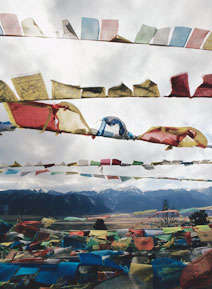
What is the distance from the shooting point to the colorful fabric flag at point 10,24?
264cm

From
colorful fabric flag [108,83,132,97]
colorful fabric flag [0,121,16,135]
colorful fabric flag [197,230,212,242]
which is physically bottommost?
colorful fabric flag [197,230,212,242]

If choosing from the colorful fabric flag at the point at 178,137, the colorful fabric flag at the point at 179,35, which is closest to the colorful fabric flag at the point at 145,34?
the colorful fabric flag at the point at 179,35

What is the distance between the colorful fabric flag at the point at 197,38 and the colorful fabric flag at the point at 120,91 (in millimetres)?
1300

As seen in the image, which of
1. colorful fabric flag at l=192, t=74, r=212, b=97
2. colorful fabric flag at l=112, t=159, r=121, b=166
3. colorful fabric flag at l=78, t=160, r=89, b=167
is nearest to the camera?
colorful fabric flag at l=192, t=74, r=212, b=97

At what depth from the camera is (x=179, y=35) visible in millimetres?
3039

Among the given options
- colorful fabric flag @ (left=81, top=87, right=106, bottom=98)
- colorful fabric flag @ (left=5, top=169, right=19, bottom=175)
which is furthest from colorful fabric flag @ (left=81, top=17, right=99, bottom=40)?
colorful fabric flag @ (left=5, top=169, right=19, bottom=175)

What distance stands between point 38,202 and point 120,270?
216m

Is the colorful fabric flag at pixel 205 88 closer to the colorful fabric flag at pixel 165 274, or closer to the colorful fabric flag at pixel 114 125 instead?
the colorful fabric flag at pixel 114 125

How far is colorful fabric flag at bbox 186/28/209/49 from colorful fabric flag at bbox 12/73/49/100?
2718 mm

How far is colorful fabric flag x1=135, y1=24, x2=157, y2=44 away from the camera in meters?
2.89

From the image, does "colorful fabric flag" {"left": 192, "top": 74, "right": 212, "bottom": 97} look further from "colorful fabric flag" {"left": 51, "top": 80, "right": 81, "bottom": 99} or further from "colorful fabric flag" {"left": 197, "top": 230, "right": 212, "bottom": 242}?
"colorful fabric flag" {"left": 197, "top": 230, "right": 212, "bottom": 242}

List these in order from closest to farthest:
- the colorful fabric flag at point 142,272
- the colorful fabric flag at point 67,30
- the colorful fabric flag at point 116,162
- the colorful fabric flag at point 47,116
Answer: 1. the colorful fabric flag at point 67,30
2. the colorful fabric flag at point 142,272
3. the colorful fabric flag at point 47,116
4. the colorful fabric flag at point 116,162

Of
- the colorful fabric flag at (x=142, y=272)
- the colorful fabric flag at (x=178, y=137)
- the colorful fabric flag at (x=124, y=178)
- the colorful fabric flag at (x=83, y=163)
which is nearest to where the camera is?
the colorful fabric flag at (x=142, y=272)

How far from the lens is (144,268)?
11.8 ft
